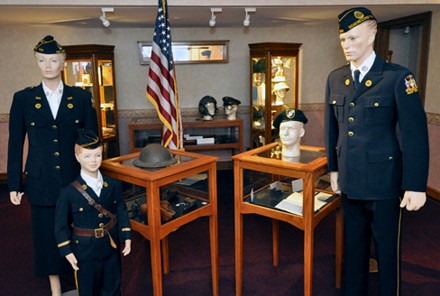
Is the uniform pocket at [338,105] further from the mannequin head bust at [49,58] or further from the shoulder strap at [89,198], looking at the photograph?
the mannequin head bust at [49,58]

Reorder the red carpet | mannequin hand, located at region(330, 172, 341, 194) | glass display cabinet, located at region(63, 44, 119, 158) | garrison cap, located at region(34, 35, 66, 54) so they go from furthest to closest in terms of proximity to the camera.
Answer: glass display cabinet, located at region(63, 44, 119, 158) → the red carpet → mannequin hand, located at region(330, 172, 341, 194) → garrison cap, located at region(34, 35, 66, 54)

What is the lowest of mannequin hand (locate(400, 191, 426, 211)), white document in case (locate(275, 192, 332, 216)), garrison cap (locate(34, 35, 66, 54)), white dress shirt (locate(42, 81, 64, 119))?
white document in case (locate(275, 192, 332, 216))

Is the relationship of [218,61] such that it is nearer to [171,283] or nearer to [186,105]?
[186,105]

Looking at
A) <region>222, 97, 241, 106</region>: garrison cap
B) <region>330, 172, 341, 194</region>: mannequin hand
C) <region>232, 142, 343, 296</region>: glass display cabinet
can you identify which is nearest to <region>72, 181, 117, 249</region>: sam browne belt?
<region>232, 142, 343, 296</region>: glass display cabinet

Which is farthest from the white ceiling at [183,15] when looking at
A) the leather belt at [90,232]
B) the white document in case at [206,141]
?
the leather belt at [90,232]

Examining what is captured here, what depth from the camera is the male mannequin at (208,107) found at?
6016 millimetres

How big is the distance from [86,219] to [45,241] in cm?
62

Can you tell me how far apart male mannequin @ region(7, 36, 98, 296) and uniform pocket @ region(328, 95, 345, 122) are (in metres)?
1.55

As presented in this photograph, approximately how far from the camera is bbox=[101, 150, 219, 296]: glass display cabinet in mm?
2229

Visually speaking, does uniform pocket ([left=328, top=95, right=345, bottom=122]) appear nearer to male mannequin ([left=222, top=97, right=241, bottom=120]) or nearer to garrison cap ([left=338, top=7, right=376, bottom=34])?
garrison cap ([left=338, top=7, right=376, bottom=34])

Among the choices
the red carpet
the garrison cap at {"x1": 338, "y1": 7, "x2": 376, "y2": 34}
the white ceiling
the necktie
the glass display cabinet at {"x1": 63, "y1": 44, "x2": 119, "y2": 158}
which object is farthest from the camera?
the glass display cabinet at {"x1": 63, "y1": 44, "x2": 119, "y2": 158}

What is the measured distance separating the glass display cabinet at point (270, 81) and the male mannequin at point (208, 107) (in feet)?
2.22

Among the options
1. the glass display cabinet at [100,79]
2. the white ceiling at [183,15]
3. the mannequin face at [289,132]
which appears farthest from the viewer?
the glass display cabinet at [100,79]

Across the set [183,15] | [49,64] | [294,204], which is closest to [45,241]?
[49,64]
